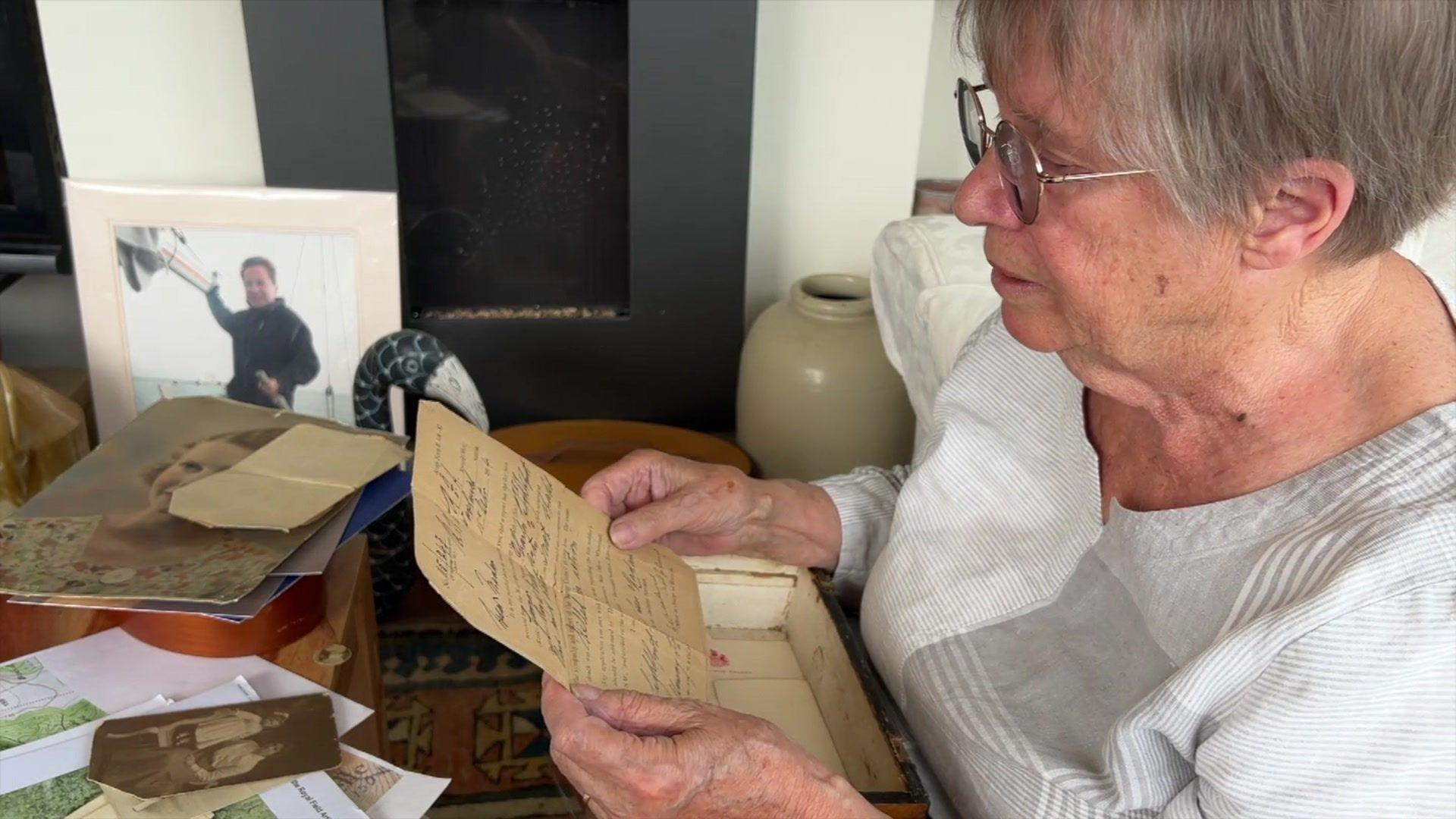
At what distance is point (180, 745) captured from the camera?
0.81 metres

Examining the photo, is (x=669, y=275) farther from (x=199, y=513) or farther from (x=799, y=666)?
(x=199, y=513)

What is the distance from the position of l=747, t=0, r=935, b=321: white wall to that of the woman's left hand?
47.1 inches

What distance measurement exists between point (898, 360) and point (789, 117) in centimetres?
55

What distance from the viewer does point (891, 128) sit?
178cm

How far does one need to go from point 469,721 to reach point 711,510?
1.92ft

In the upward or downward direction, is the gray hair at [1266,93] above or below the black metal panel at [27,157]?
above

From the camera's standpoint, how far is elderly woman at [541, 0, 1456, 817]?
606 millimetres

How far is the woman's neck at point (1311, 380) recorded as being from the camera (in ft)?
2.27

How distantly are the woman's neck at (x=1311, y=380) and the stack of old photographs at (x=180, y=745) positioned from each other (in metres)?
0.61

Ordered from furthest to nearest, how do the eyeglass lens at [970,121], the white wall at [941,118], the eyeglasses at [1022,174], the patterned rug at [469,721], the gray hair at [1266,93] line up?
the white wall at [941,118], the patterned rug at [469,721], the eyeglass lens at [970,121], the eyeglasses at [1022,174], the gray hair at [1266,93]

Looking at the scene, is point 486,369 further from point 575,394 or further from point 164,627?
point 164,627

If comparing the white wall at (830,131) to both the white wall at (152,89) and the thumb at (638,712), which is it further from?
the thumb at (638,712)

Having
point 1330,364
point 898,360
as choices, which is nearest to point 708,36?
point 898,360

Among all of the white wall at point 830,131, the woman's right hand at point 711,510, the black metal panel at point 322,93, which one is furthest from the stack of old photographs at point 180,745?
the white wall at point 830,131
